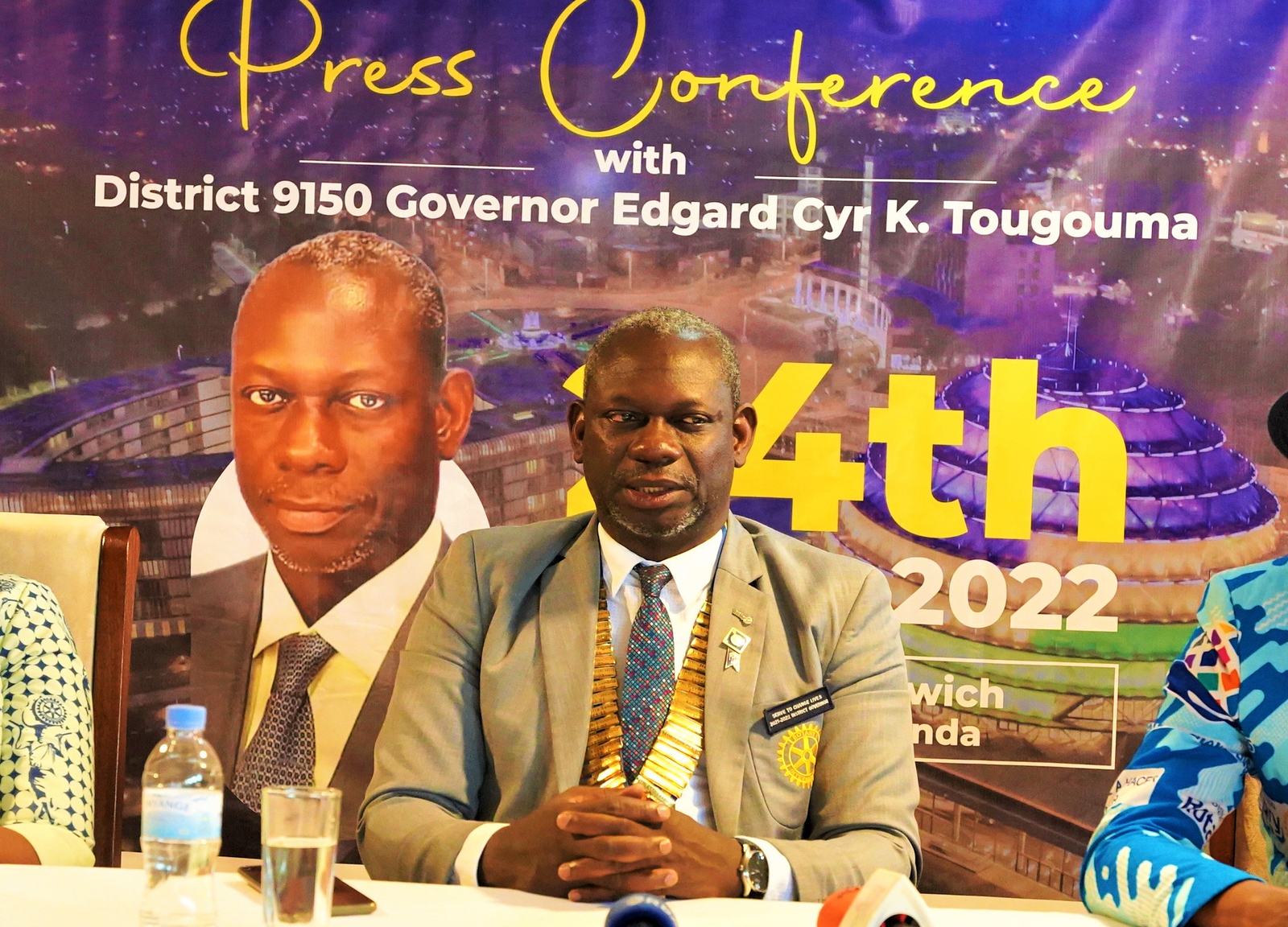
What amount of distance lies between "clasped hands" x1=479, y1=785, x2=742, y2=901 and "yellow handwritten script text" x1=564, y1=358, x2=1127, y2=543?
169 cm

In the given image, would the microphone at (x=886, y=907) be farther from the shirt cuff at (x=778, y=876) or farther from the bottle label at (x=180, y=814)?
the bottle label at (x=180, y=814)

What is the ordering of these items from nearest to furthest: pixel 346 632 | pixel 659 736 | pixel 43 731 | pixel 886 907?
pixel 886 907
pixel 43 731
pixel 659 736
pixel 346 632

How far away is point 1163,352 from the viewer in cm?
362

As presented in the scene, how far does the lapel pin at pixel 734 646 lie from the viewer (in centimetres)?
241

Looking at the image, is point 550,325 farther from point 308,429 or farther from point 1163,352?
point 1163,352

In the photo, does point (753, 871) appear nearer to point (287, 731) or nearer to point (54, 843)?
point (54, 843)

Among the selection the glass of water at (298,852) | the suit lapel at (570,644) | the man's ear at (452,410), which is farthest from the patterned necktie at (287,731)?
the glass of water at (298,852)

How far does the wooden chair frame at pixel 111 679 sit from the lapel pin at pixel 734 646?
114cm

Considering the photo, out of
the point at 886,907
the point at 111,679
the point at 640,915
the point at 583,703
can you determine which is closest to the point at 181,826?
the point at 640,915

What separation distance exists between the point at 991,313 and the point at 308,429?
6.07 ft

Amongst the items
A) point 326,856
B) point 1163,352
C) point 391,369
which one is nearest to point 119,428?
point 391,369

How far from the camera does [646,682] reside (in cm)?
241

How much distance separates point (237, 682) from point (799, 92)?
2.18 m

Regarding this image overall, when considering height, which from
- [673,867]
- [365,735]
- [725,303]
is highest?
[725,303]
